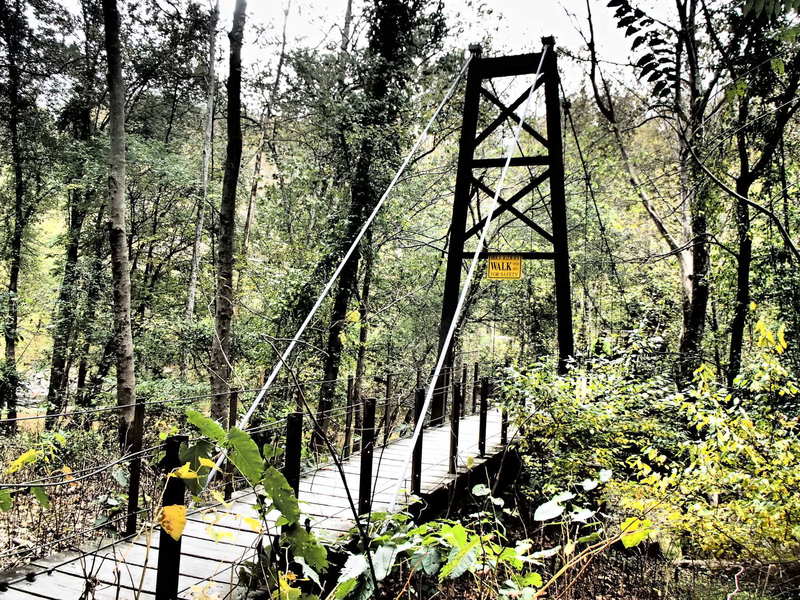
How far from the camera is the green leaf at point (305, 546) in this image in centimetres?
129

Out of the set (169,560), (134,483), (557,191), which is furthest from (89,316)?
(169,560)

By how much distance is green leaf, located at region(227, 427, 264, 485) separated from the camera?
121 centimetres

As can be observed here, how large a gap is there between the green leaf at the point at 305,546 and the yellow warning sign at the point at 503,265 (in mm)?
4105

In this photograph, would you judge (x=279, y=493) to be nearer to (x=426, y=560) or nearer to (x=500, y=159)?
(x=426, y=560)

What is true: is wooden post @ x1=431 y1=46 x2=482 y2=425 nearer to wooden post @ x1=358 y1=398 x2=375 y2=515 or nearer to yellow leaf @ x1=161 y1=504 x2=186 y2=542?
wooden post @ x1=358 y1=398 x2=375 y2=515

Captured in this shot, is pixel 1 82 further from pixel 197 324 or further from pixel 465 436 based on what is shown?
pixel 465 436

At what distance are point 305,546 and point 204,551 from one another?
186 centimetres

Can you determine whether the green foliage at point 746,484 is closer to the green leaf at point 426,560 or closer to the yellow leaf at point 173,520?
the green leaf at point 426,560

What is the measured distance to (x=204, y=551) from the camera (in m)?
2.81

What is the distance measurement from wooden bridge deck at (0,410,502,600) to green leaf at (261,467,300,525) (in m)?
0.16

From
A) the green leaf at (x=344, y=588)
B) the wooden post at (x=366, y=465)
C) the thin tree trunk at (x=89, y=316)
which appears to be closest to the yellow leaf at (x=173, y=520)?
the green leaf at (x=344, y=588)

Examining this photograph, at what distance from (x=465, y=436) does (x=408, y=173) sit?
3.83 meters

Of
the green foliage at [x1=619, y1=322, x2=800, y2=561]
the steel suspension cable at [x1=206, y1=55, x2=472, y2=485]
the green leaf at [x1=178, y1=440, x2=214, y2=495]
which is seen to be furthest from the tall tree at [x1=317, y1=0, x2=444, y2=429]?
the green leaf at [x1=178, y1=440, x2=214, y2=495]

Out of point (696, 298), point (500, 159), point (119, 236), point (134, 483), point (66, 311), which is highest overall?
point (500, 159)
